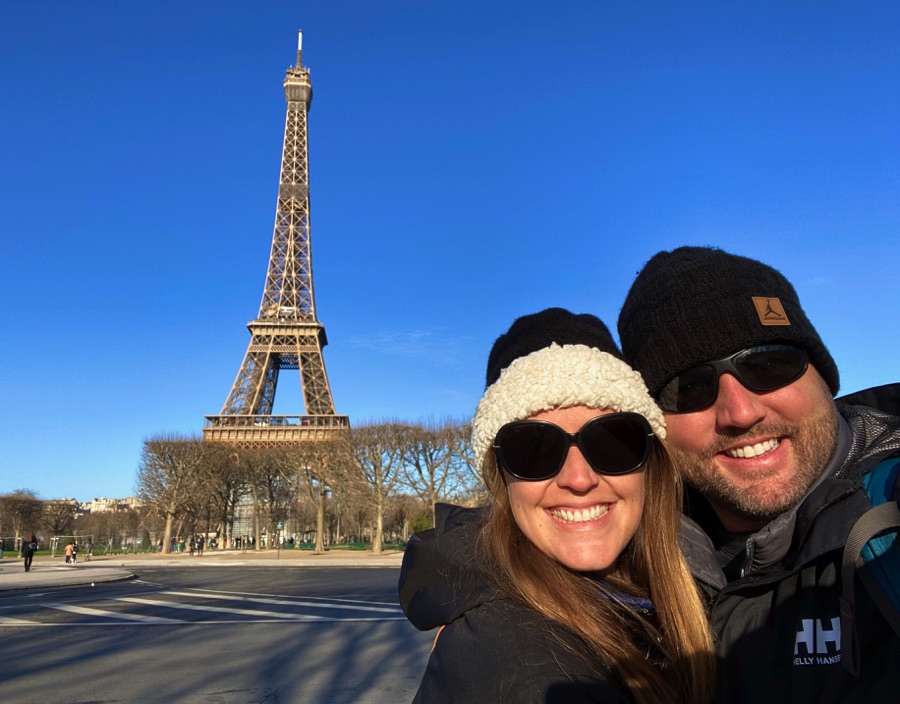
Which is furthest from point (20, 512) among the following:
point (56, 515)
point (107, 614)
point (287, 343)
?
point (107, 614)

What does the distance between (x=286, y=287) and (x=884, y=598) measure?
176 feet

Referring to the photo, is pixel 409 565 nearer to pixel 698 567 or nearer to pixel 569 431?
pixel 569 431

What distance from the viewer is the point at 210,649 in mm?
6188

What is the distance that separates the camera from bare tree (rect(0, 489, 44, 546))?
45469 mm

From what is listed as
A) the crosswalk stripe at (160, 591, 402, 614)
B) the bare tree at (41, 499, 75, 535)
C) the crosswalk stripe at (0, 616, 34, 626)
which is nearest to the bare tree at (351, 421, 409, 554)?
the crosswalk stripe at (160, 591, 402, 614)

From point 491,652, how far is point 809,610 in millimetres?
679

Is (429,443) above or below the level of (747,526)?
above

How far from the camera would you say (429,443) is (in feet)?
97.8

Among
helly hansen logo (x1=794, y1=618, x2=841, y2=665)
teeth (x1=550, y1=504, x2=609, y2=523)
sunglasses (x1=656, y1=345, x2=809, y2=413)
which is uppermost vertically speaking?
sunglasses (x1=656, y1=345, x2=809, y2=413)

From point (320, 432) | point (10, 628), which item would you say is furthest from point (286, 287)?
point (10, 628)

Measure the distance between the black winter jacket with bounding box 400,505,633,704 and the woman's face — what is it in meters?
0.18

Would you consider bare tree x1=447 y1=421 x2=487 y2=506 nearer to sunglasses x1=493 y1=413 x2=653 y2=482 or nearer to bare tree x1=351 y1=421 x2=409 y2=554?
bare tree x1=351 y1=421 x2=409 y2=554

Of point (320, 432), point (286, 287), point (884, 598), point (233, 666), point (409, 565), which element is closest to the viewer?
point (884, 598)

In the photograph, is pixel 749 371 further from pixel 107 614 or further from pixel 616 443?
pixel 107 614
